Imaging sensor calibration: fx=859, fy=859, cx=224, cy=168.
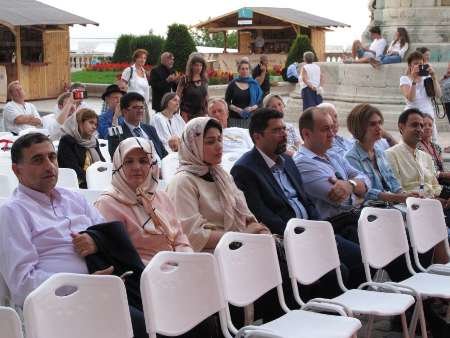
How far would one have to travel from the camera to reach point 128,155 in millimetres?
4762

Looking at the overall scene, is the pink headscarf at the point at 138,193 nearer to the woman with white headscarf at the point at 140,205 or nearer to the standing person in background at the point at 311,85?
the woman with white headscarf at the point at 140,205

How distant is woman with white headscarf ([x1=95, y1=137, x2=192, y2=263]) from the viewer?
15.4ft

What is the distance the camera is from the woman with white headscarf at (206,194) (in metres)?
5.04

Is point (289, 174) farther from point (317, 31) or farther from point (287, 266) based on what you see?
point (317, 31)

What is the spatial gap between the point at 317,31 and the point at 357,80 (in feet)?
69.0

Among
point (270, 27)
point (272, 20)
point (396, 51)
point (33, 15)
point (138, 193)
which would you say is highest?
point (272, 20)

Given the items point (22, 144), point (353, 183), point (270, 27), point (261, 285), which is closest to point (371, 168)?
point (353, 183)

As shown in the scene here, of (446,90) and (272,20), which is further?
(272,20)

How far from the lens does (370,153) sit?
6602 millimetres

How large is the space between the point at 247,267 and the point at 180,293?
0.57 meters

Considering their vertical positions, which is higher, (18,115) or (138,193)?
(18,115)

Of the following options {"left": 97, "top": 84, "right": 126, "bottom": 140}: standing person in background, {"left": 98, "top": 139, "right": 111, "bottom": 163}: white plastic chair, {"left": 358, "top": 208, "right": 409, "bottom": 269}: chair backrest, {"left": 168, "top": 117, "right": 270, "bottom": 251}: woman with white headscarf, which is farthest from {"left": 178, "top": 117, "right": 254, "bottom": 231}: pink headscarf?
{"left": 97, "top": 84, "right": 126, "bottom": 140}: standing person in background

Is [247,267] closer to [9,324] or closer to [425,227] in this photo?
[9,324]

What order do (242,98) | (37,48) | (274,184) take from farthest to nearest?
(37,48), (242,98), (274,184)
